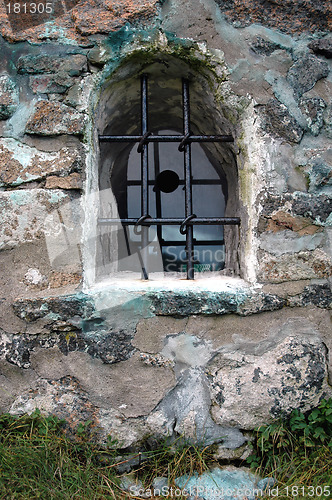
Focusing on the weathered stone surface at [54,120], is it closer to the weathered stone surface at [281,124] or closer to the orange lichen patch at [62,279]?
Answer: the orange lichen patch at [62,279]

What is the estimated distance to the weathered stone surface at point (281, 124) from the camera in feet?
5.32

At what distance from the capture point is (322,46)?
1.67 metres

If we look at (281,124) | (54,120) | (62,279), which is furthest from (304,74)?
(62,279)

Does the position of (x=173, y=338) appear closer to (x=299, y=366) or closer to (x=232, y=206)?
(x=299, y=366)

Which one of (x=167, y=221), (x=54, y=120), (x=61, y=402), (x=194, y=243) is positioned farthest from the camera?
(x=194, y=243)

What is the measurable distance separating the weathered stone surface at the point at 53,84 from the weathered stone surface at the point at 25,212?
41 centimetres

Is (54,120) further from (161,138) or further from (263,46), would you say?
(263,46)

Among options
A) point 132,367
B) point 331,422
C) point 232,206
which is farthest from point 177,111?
point 331,422

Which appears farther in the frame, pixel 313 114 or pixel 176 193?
pixel 176 193

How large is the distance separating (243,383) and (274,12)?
60.0 inches

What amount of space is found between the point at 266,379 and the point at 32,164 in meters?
1.21

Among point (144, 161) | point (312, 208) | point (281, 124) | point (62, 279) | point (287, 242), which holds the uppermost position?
point (281, 124)

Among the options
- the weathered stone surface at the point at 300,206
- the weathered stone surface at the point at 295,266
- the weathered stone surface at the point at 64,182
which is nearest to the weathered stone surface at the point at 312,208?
the weathered stone surface at the point at 300,206

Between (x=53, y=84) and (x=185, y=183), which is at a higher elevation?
(x=53, y=84)
